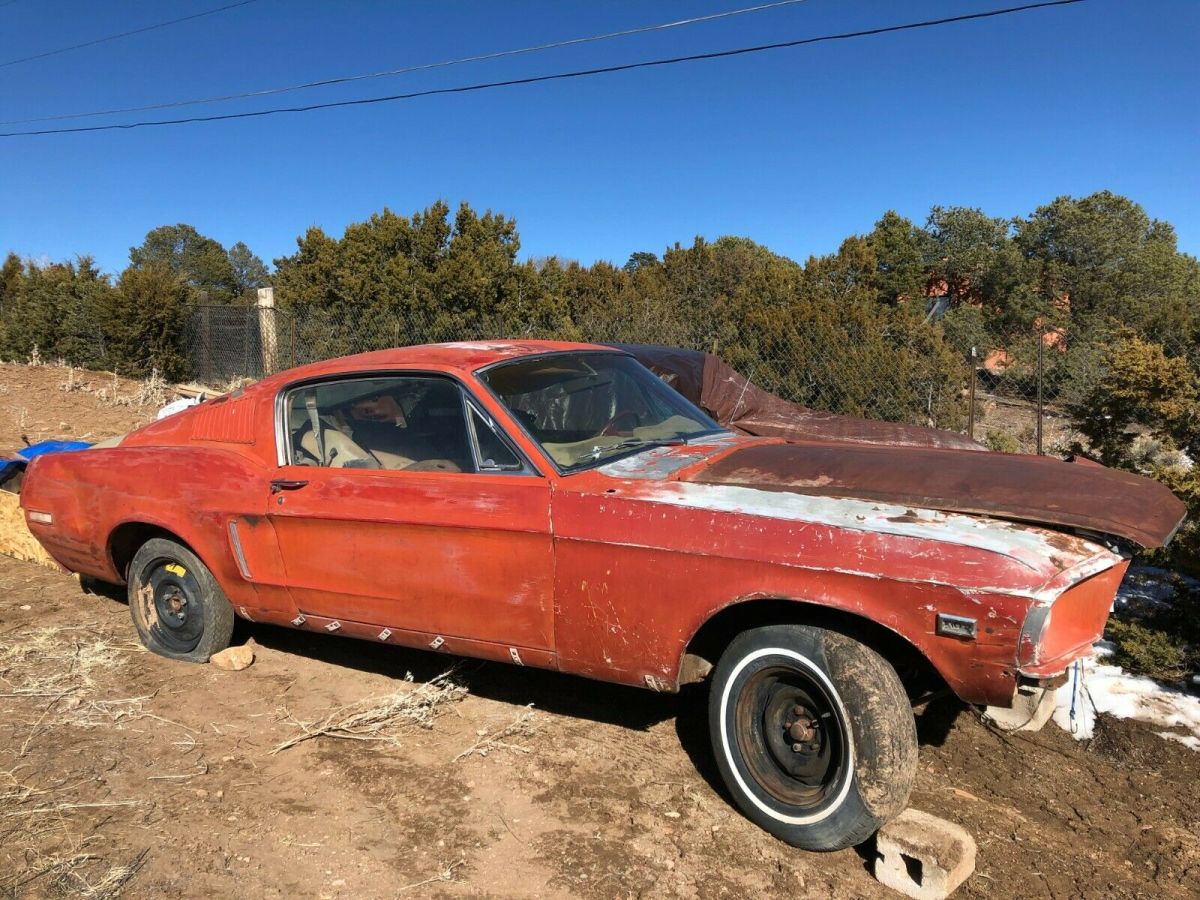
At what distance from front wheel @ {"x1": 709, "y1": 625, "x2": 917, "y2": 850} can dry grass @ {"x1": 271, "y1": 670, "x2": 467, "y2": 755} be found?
1.46 m

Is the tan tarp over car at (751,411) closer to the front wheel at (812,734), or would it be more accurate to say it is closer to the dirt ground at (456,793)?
the dirt ground at (456,793)

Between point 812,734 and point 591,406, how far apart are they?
5.61ft

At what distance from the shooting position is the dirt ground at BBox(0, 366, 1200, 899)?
2574mm

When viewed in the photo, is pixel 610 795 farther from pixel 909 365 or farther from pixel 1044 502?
pixel 909 365

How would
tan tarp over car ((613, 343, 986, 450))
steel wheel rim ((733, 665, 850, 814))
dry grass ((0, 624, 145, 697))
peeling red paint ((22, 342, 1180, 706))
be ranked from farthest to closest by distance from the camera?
tan tarp over car ((613, 343, 986, 450)) → dry grass ((0, 624, 145, 697)) → steel wheel rim ((733, 665, 850, 814)) → peeling red paint ((22, 342, 1180, 706))

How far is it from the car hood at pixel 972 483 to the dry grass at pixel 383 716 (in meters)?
1.65

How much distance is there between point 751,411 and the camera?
7.62m

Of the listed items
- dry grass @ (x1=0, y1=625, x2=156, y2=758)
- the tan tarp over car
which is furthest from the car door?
the tan tarp over car

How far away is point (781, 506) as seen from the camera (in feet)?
8.87

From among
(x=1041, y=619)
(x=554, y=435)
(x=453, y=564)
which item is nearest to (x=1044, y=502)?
(x=1041, y=619)

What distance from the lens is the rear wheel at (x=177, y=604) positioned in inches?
163

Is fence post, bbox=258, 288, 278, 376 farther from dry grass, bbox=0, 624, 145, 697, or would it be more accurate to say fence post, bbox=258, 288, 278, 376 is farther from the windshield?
the windshield

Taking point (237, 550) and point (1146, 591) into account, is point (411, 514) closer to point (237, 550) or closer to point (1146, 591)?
point (237, 550)

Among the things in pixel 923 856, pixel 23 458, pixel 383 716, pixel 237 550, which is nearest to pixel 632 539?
pixel 923 856
